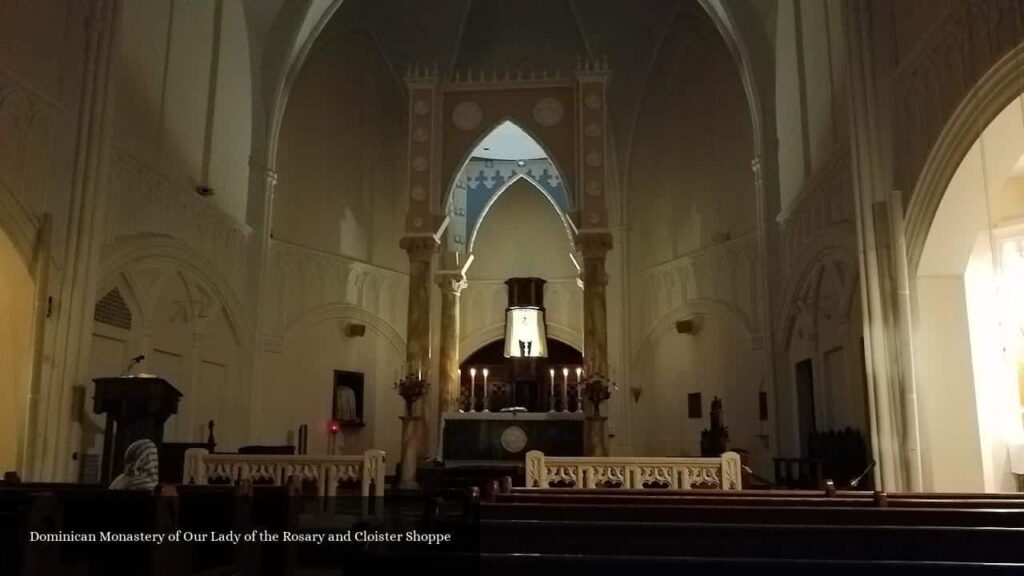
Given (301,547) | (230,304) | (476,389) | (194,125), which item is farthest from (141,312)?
(476,389)

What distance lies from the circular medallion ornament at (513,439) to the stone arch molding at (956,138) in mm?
6830

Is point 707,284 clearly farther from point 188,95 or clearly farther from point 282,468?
point 188,95

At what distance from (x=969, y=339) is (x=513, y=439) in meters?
7.05

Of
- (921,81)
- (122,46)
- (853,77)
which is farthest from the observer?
(122,46)

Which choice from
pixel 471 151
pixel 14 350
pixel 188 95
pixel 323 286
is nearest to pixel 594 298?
pixel 471 151

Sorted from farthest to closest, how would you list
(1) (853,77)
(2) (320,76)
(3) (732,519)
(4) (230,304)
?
(2) (320,76)
(4) (230,304)
(1) (853,77)
(3) (732,519)

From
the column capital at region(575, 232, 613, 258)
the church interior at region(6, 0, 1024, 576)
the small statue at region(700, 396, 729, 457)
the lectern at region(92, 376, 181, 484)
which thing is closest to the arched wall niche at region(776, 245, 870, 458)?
the church interior at region(6, 0, 1024, 576)

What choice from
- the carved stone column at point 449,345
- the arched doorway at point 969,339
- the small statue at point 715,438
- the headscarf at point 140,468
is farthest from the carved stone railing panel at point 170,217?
the arched doorway at point 969,339

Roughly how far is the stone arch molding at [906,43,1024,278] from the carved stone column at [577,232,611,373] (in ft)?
22.3

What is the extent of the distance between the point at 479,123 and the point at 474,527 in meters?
13.0

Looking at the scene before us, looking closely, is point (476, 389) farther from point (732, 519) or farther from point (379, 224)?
point (732, 519)

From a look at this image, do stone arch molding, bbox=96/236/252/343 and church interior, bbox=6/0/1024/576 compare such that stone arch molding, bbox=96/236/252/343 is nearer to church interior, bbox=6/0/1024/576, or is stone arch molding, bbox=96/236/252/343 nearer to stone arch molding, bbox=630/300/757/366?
church interior, bbox=6/0/1024/576

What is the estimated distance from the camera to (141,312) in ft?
38.3

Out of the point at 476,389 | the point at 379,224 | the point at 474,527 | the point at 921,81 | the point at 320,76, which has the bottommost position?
the point at 474,527
